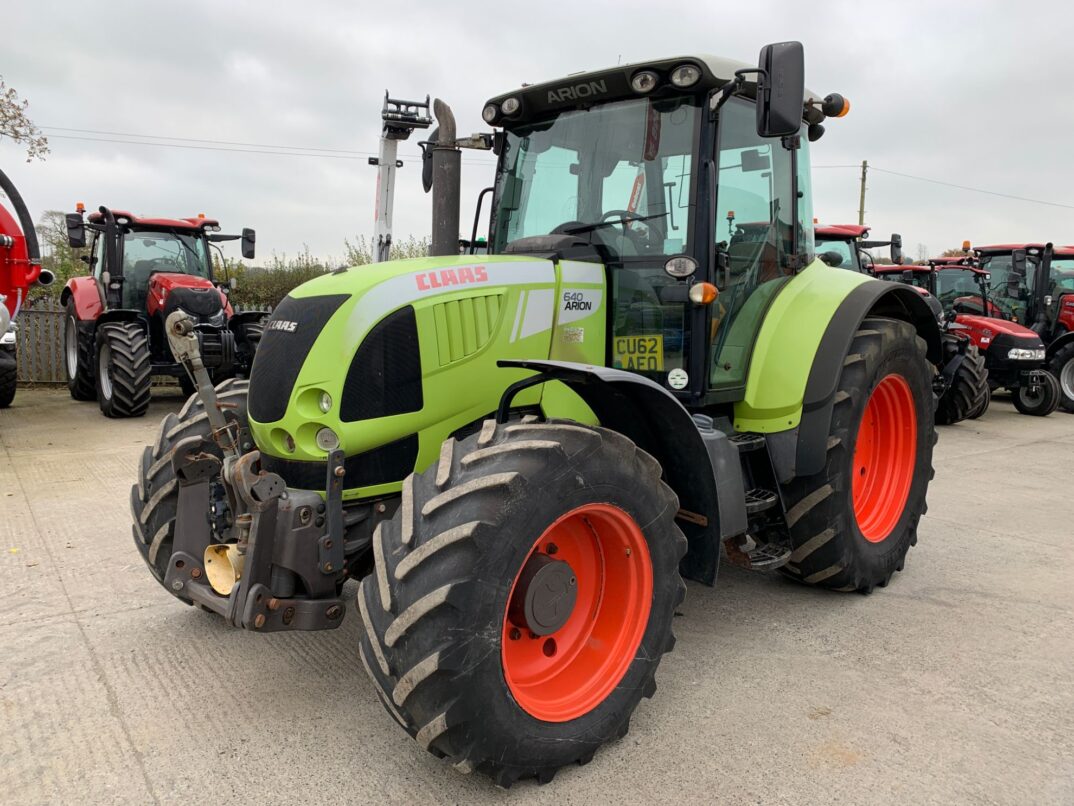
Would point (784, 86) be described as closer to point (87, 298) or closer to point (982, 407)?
point (982, 407)

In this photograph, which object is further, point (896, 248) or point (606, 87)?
point (896, 248)

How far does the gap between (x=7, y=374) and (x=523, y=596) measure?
9.67 m

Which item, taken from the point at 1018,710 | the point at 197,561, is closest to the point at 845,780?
the point at 1018,710

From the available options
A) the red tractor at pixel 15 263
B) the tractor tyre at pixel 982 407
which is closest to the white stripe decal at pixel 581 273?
the red tractor at pixel 15 263

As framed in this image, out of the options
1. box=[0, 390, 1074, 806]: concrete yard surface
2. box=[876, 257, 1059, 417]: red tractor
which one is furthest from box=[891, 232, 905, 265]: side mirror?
box=[0, 390, 1074, 806]: concrete yard surface

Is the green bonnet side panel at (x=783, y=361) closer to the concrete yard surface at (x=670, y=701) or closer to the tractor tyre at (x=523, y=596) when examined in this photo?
the concrete yard surface at (x=670, y=701)

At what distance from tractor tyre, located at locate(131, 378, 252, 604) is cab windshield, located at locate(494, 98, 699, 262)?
1511 mm

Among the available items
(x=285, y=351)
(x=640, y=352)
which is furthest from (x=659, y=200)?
(x=285, y=351)

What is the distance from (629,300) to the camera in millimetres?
3336

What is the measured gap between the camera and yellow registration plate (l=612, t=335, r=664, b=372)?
335 centimetres

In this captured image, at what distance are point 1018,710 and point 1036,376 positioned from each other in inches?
373

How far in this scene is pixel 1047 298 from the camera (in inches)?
460

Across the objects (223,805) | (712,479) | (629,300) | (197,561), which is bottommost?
(223,805)

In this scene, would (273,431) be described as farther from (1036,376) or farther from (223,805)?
(1036,376)
